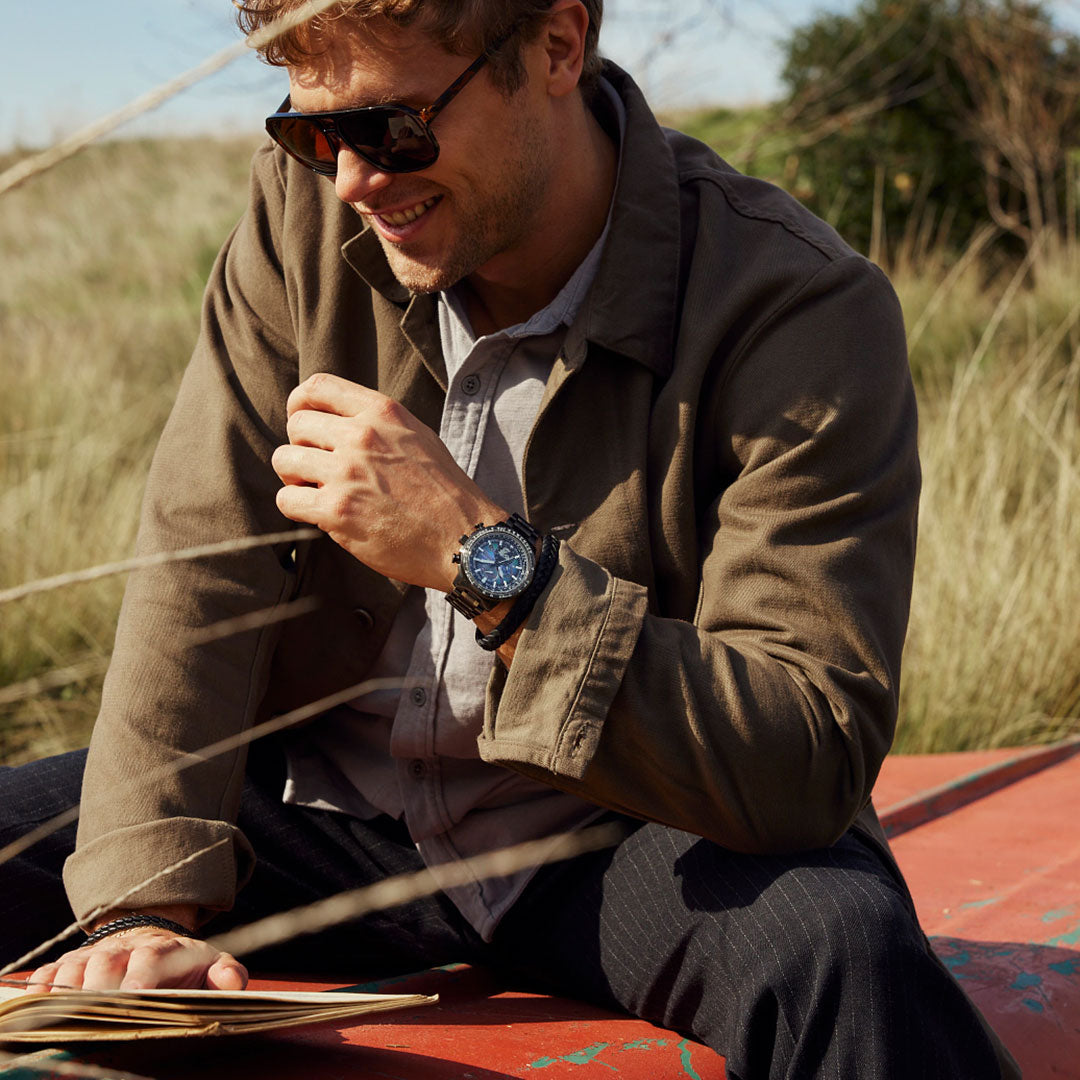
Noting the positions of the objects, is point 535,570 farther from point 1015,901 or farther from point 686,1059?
point 1015,901

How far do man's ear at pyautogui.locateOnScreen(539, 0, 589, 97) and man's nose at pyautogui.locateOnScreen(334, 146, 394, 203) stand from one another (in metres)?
0.32

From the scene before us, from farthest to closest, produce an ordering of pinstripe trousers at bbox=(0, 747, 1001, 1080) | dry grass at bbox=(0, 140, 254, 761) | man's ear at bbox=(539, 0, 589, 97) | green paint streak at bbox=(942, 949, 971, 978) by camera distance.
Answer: dry grass at bbox=(0, 140, 254, 761)
green paint streak at bbox=(942, 949, 971, 978)
man's ear at bbox=(539, 0, 589, 97)
pinstripe trousers at bbox=(0, 747, 1001, 1080)

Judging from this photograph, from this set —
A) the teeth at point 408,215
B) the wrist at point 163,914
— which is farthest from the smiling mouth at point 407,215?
the wrist at point 163,914

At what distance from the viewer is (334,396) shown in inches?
A: 63.4

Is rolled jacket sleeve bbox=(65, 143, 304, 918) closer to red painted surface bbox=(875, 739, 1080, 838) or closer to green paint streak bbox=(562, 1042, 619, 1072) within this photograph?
green paint streak bbox=(562, 1042, 619, 1072)

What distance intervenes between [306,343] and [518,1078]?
1062mm

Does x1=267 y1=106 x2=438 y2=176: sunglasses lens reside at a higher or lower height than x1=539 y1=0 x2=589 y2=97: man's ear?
lower

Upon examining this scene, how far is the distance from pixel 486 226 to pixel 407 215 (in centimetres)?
11

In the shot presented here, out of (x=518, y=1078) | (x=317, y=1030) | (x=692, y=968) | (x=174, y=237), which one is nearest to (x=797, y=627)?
(x=692, y=968)

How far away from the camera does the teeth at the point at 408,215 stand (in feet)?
6.07

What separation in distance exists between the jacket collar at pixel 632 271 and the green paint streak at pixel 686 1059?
870 millimetres

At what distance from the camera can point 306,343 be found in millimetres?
1971

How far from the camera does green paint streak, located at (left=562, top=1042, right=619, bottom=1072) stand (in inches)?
61.9

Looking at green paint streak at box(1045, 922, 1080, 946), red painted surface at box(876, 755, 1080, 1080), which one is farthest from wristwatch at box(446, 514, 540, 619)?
green paint streak at box(1045, 922, 1080, 946)
